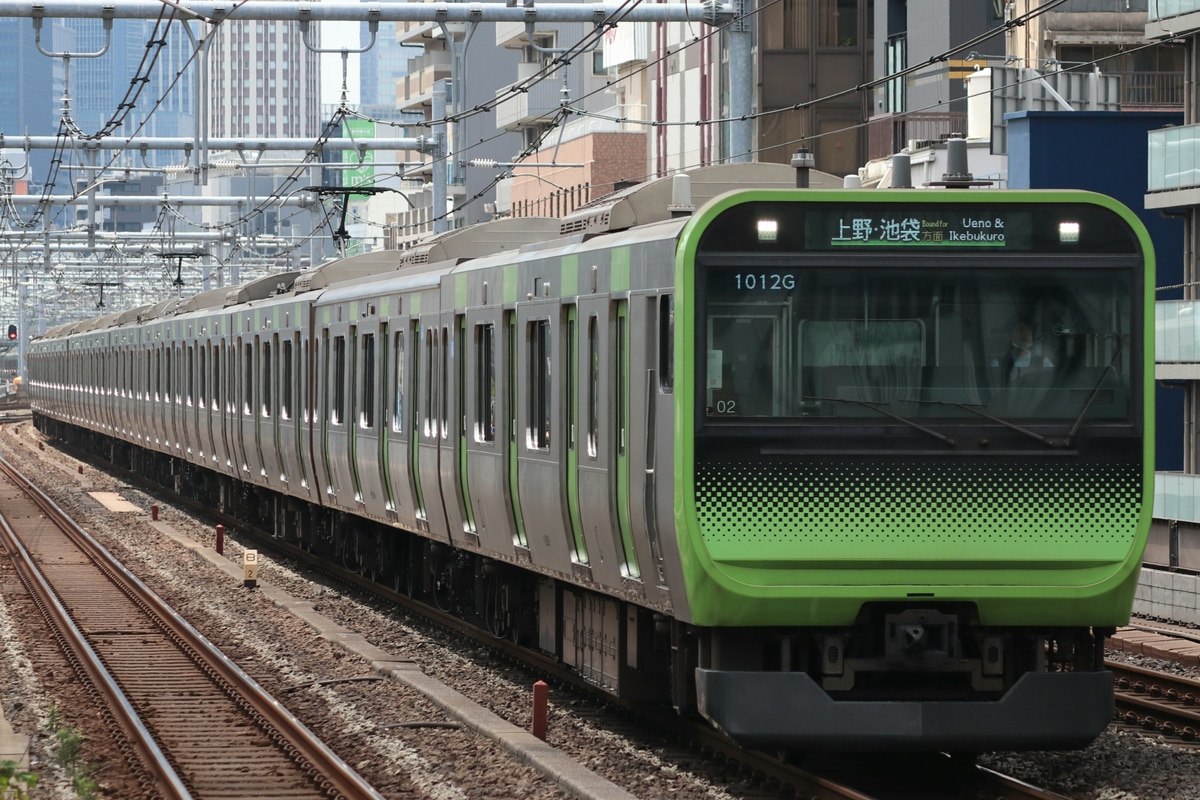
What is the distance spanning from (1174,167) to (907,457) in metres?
13.7

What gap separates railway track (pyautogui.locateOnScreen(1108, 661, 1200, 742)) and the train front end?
2.08 m

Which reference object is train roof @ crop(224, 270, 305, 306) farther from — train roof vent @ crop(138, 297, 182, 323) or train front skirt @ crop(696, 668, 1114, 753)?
train front skirt @ crop(696, 668, 1114, 753)

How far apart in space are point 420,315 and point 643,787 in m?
6.59

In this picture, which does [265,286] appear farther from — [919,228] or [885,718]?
[885,718]

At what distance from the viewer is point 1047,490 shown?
9.51 metres

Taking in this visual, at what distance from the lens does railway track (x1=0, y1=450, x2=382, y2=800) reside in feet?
35.6

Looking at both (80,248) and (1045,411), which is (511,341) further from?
(80,248)

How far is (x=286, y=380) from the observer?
22.6m

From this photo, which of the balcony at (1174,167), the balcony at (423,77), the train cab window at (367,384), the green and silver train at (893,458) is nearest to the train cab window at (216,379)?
the train cab window at (367,384)

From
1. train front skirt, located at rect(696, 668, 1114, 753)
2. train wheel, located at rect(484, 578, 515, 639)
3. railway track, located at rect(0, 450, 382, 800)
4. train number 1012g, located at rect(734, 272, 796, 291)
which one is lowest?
railway track, located at rect(0, 450, 382, 800)

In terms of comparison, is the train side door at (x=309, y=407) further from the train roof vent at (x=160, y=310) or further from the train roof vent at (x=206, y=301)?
the train roof vent at (x=160, y=310)

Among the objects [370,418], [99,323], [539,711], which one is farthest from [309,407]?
[99,323]

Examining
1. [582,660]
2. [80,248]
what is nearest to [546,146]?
[80,248]

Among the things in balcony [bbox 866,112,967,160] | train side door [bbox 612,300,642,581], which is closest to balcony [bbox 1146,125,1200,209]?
train side door [bbox 612,300,642,581]
